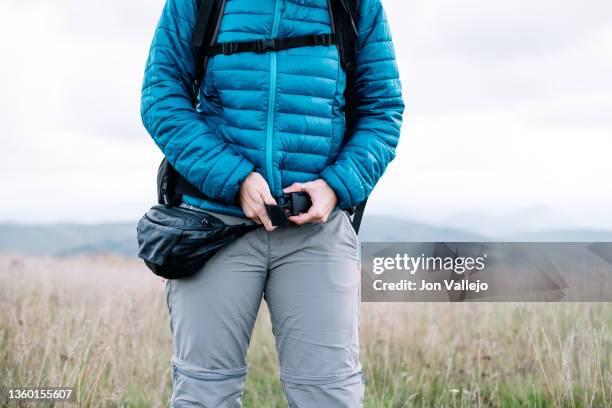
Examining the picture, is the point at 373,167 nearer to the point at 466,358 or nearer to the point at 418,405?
the point at 418,405

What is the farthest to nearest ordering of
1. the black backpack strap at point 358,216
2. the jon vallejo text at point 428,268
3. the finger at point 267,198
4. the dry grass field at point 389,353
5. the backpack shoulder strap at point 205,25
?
the jon vallejo text at point 428,268 → the dry grass field at point 389,353 → the black backpack strap at point 358,216 → the backpack shoulder strap at point 205,25 → the finger at point 267,198

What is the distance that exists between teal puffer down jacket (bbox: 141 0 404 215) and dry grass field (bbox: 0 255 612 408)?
5.18 ft

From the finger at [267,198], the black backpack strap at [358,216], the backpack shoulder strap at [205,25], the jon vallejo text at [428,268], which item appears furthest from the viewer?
the jon vallejo text at [428,268]

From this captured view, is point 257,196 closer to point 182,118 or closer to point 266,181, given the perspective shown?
point 266,181

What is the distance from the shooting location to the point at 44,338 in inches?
142

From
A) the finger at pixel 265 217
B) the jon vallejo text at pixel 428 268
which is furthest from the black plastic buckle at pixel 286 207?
the jon vallejo text at pixel 428 268

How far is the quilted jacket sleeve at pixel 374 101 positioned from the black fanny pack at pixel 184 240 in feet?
1.23

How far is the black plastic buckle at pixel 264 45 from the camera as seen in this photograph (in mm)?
1820

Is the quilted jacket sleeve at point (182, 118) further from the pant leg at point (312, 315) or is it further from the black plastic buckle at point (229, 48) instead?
the pant leg at point (312, 315)

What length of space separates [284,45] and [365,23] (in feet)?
1.00

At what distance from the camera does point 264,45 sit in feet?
5.98

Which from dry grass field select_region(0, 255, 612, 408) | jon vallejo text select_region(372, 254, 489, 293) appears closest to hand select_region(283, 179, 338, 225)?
dry grass field select_region(0, 255, 612, 408)

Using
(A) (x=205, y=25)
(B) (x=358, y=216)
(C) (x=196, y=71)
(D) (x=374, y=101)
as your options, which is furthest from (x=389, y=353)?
(A) (x=205, y=25)

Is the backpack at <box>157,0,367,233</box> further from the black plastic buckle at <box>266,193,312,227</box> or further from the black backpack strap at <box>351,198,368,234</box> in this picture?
the black plastic buckle at <box>266,193,312,227</box>
